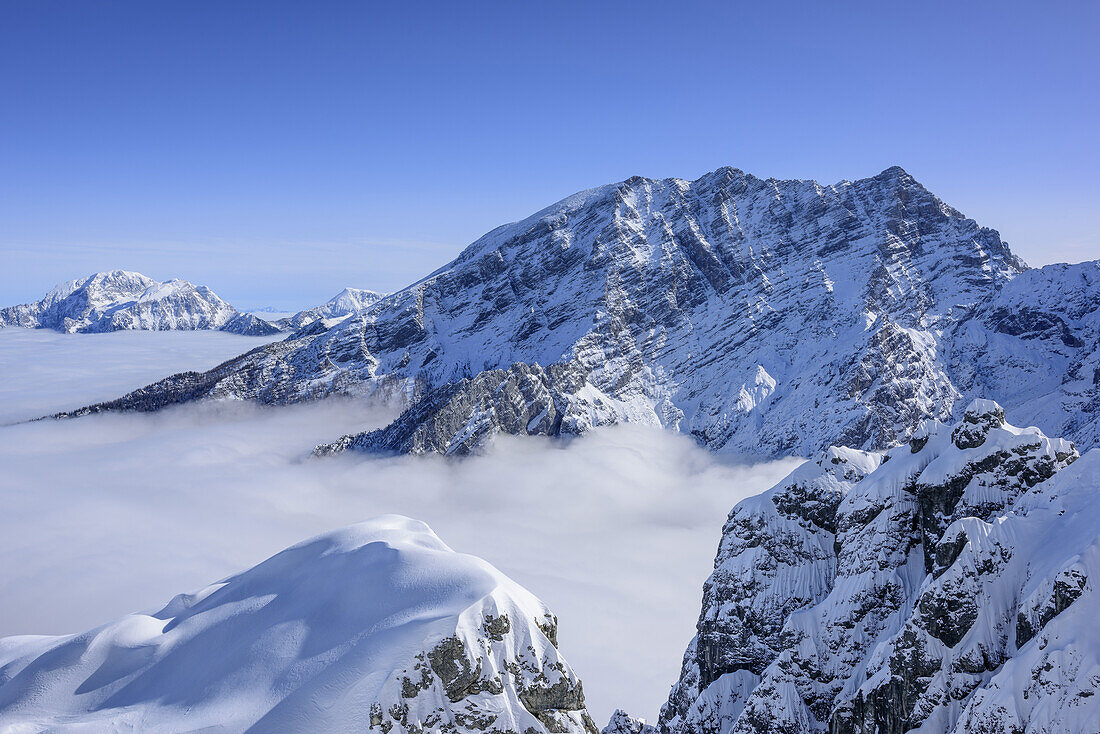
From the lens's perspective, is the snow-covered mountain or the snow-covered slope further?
the snow-covered slope

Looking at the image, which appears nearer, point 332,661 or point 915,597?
point 915,597

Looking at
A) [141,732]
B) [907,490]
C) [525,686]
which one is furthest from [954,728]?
[141,732]

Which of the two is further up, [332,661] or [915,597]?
[915,597]

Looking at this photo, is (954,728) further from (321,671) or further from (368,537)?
(368,537)

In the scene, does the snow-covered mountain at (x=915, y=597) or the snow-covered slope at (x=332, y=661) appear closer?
the snow-covered mountain at (x=915, y=597)
